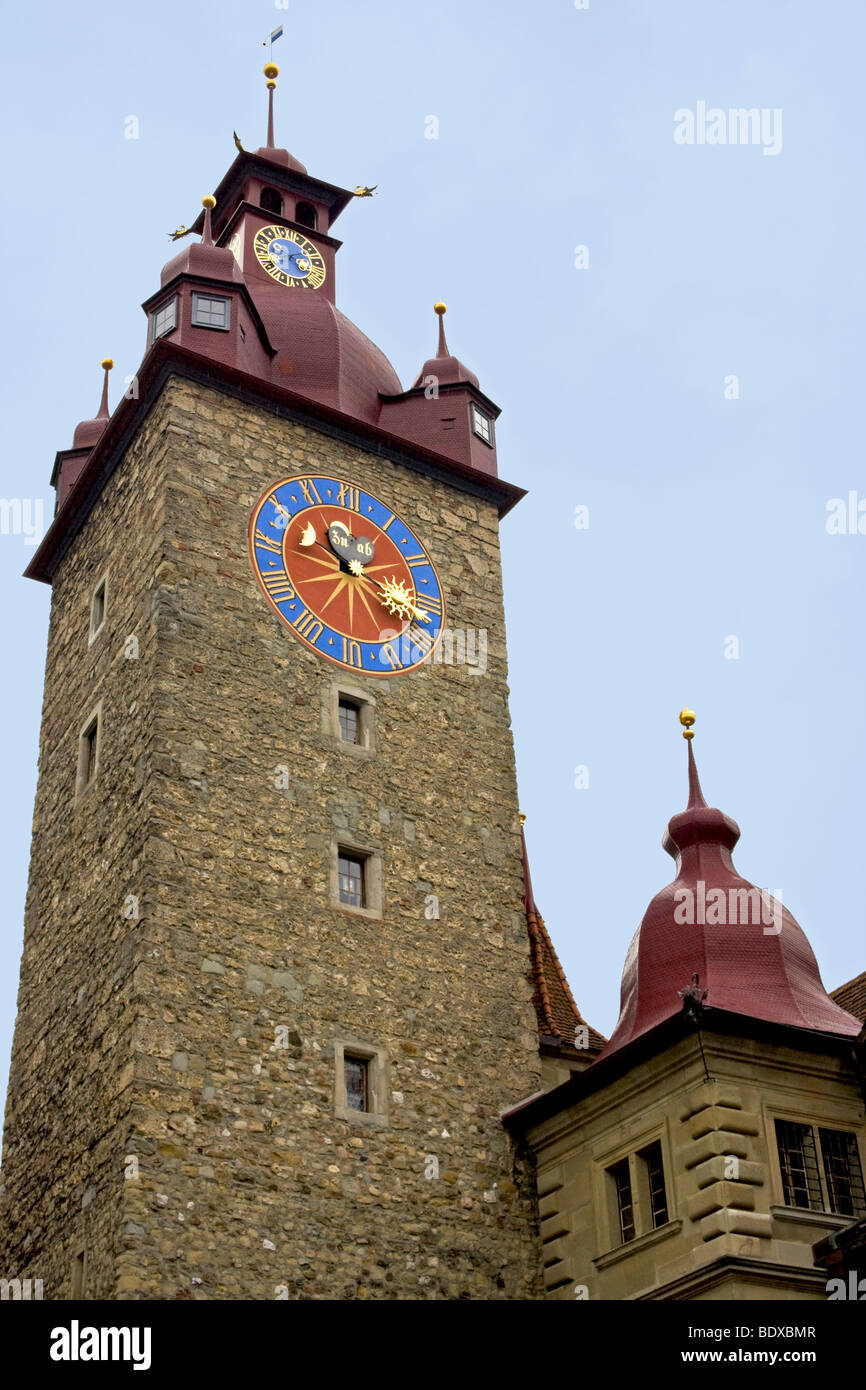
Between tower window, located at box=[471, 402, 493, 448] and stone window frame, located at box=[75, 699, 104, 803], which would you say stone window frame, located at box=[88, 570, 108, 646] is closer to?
stone window frame, located at box=[75, 699, 104, 803]

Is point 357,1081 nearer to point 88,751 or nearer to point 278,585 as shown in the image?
point 88,751

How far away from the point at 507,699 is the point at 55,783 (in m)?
5.79

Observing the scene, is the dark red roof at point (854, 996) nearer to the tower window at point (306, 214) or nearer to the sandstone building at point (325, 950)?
the sandstone building at point (325, 950)

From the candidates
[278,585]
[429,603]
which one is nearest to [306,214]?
[429,603]

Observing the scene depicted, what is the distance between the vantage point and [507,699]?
2455cm

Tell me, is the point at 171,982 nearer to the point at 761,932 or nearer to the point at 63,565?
the point at 761,932

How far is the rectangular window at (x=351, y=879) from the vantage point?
21.4 meters

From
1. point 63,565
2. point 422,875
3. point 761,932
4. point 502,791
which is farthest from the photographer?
point 63,565

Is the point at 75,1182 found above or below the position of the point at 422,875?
below

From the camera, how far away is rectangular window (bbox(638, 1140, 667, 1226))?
18.7 m

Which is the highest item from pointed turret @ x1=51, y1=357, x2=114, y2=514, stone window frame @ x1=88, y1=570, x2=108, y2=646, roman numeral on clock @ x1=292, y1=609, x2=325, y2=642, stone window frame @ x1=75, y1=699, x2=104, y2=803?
pointed turret @ x1=51, y1=357, x2=114, y2=514

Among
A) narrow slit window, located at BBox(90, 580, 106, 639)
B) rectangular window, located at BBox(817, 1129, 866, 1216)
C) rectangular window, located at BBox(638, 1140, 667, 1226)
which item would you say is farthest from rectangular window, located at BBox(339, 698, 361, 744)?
rectangular window, located at BBox(817, 1129, 866, 1216)

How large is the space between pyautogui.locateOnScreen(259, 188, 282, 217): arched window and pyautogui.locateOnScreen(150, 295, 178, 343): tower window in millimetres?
5576
